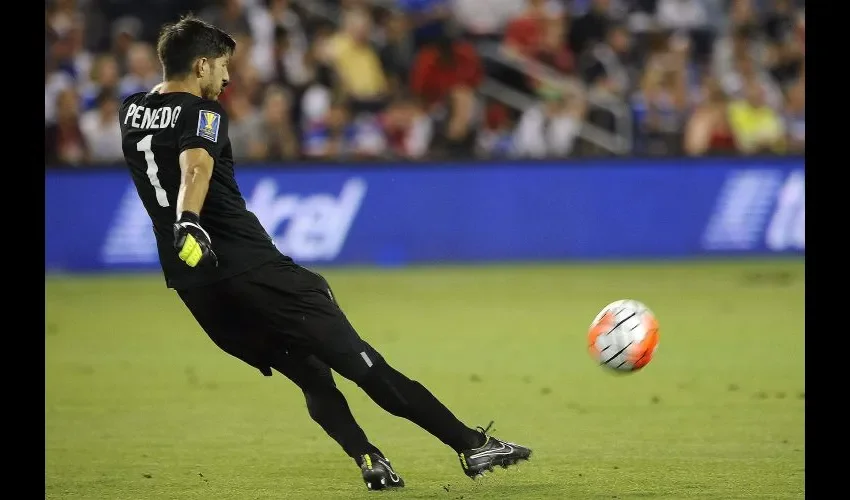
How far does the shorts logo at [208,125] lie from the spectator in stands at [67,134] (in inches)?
490

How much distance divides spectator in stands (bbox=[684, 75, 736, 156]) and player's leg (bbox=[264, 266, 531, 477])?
1233 centimetres

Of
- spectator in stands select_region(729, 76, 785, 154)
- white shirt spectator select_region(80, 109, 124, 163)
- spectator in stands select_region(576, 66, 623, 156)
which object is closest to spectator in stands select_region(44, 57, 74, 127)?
white shirt spectator select_region(80, 109, 124, 163)

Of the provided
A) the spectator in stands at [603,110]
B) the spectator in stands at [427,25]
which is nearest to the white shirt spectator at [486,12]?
the spectator in stands at [427,25]

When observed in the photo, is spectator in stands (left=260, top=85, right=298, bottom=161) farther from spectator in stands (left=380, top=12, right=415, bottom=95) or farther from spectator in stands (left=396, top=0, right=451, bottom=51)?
spectator in stands (left=396, top=0, right=451, bottom=51)

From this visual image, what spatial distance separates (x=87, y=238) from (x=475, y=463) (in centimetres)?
1217

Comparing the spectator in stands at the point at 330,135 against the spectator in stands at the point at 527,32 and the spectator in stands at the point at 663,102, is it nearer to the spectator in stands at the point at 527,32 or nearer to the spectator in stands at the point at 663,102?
the spectator in stands at the point at 527,32

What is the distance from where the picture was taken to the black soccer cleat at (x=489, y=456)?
713cm

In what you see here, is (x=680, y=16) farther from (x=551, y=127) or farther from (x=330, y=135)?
(x=330, y=135)

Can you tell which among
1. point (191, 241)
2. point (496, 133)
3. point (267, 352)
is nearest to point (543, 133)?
point (496, 133)

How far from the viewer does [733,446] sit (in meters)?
8.14

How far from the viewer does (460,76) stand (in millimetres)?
20219

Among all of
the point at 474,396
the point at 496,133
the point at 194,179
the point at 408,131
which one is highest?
the point at 194,179

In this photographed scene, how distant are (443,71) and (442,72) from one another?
0.09 feet

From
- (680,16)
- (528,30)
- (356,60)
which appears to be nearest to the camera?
(356,60)
